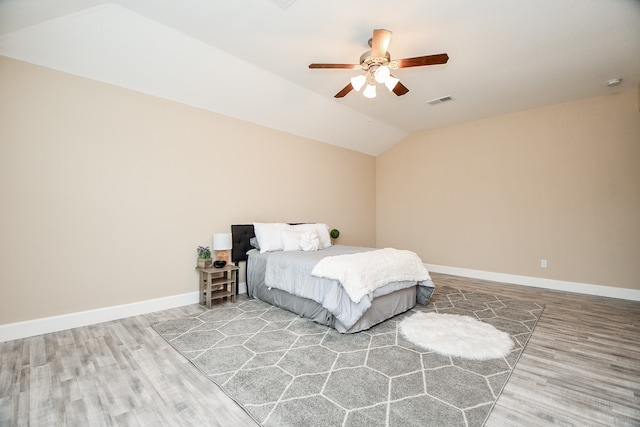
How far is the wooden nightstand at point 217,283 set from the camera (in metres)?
3.52

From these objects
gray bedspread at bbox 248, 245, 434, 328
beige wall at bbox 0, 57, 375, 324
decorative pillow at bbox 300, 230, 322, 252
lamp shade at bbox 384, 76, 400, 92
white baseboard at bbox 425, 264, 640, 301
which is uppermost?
lamp shade at bbox 384, 76, 400, 92

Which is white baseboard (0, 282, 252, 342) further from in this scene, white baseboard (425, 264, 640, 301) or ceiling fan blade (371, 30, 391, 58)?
white baseboard (425, 264, 640, 301)

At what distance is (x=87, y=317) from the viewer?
293 centimetres

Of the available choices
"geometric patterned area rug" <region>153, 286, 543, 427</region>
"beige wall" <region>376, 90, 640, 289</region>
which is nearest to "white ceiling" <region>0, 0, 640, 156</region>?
"beige wall" <region>376, 90, 640, 289</region>

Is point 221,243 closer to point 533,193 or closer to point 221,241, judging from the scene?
point 221,241

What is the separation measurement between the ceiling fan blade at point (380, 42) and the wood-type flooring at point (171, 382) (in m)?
2.83

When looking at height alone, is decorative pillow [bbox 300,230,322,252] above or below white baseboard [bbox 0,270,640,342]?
above

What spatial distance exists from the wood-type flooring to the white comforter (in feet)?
4.12

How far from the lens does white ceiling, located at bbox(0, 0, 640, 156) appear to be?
8.00 feet

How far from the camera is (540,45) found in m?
2.96

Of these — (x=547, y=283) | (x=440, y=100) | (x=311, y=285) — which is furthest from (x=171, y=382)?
(x=547, y=283)

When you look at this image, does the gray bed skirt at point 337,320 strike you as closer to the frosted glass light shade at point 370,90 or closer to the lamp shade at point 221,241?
the lamp shade at point 221,241

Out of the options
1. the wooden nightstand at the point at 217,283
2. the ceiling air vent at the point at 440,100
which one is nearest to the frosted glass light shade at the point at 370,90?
the ceiling air vent at the point at 440,100

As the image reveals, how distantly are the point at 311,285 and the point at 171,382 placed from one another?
151 centimetres
